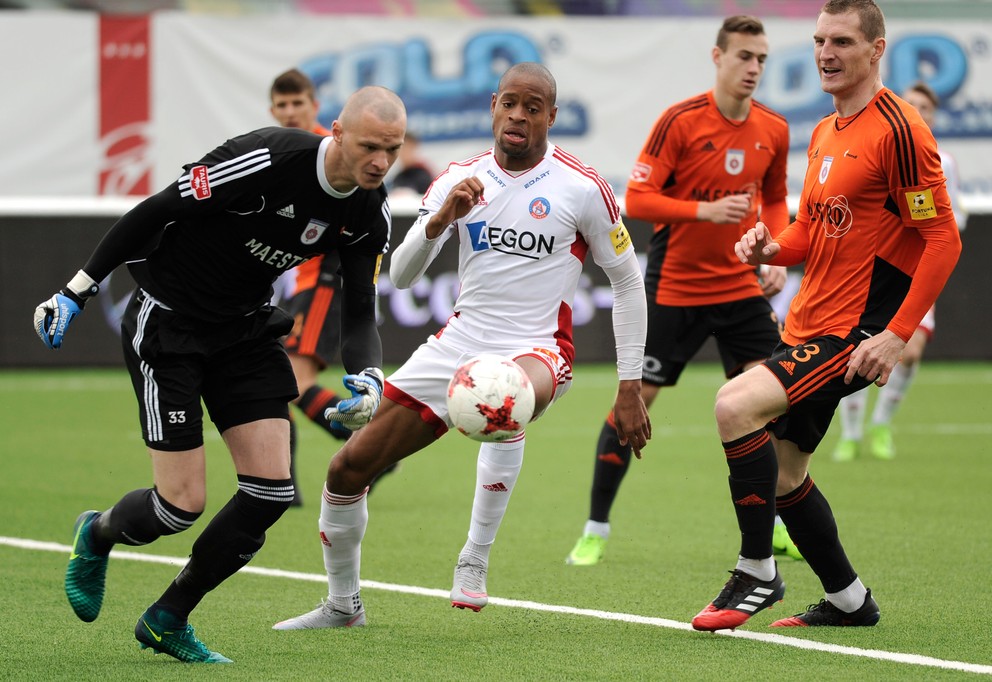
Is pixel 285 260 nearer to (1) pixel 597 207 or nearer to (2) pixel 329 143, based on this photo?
(2) pixel 329 143

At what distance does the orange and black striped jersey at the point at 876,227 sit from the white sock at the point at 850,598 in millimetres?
981

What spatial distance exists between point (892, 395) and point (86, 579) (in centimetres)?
726

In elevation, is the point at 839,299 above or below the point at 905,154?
below

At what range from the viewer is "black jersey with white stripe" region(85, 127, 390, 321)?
17.2 ft

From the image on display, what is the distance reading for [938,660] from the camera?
512cm

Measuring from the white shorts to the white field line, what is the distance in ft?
3.08

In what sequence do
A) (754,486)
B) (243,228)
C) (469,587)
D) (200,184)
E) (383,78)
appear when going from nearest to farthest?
(200,184), (243,228), (754,486), (469,587), (383,78)

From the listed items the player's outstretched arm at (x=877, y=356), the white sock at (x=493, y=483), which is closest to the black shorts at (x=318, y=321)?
the white sock at (x=493, y=483)

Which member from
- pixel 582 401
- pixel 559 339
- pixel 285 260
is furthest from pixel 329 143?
pixel 582 401

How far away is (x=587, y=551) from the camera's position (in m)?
7.24

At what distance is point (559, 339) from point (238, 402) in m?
1.33

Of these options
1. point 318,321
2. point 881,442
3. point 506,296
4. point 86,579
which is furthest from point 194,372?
point 881,442

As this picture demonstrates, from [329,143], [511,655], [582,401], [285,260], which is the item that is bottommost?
[582,401]

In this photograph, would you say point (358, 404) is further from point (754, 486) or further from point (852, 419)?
point (852, 419)
